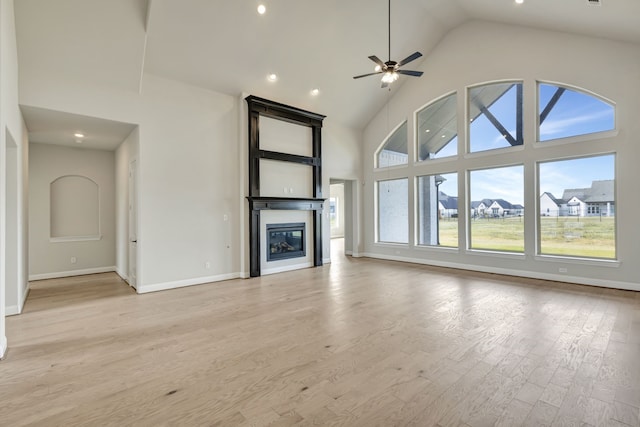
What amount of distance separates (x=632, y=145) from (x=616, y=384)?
4561 mm

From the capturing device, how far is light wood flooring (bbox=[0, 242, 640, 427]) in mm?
1997

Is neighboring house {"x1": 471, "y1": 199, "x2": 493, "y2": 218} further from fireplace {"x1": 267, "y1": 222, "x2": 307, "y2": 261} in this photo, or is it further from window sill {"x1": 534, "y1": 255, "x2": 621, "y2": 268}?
fireplace {"x1": 267, "y1": 222, "x2": 307, "y2": 261}

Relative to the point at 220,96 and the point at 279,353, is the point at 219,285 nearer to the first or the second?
the point at 279,353

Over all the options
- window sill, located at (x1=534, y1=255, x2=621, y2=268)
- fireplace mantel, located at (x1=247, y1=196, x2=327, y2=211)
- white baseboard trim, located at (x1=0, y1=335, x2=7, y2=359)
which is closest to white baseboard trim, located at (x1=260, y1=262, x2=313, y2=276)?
fireplace mantel, located at (x1=247, y1=196, x2=327, y2=211)

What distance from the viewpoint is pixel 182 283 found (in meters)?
5.41

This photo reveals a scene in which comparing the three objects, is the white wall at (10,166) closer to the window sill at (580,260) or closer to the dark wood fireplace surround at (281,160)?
the dark wood fireplace surround at (281,160)

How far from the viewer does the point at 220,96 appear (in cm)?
592

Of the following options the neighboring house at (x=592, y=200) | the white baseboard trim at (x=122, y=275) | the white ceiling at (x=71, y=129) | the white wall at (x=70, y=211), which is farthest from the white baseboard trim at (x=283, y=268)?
the neighboring house at (x=592, y=200)

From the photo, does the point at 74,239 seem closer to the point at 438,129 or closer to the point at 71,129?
the point at 71,129

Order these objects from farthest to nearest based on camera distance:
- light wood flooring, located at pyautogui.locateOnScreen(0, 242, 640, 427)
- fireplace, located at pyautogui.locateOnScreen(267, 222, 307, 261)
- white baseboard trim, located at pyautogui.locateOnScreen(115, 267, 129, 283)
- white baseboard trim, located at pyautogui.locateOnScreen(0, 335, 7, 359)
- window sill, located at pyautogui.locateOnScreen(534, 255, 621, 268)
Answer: fireplace, located at pyautogui.locateOnScreen(267, 222, 307, 261)
white baseboard trim, located at pyautogui.locateOnScreen(115, 267, 129, 283)
window sill, located at pyautogui.locateOnScreen(534, 255, 621, 268)
white baseboard trim, located at pyautogui.locateOnScreen(0, 335, 7, 359)
light wood flooring, located at pyautogui.locateOnScreen(0, 242, 640, 427)

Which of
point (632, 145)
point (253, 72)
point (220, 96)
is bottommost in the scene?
point (632, 145)

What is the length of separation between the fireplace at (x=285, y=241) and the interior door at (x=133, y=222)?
2.46 meters

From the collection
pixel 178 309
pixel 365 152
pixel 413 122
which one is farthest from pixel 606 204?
pixel 178 309

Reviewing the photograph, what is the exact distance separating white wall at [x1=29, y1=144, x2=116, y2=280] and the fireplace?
3.76m
